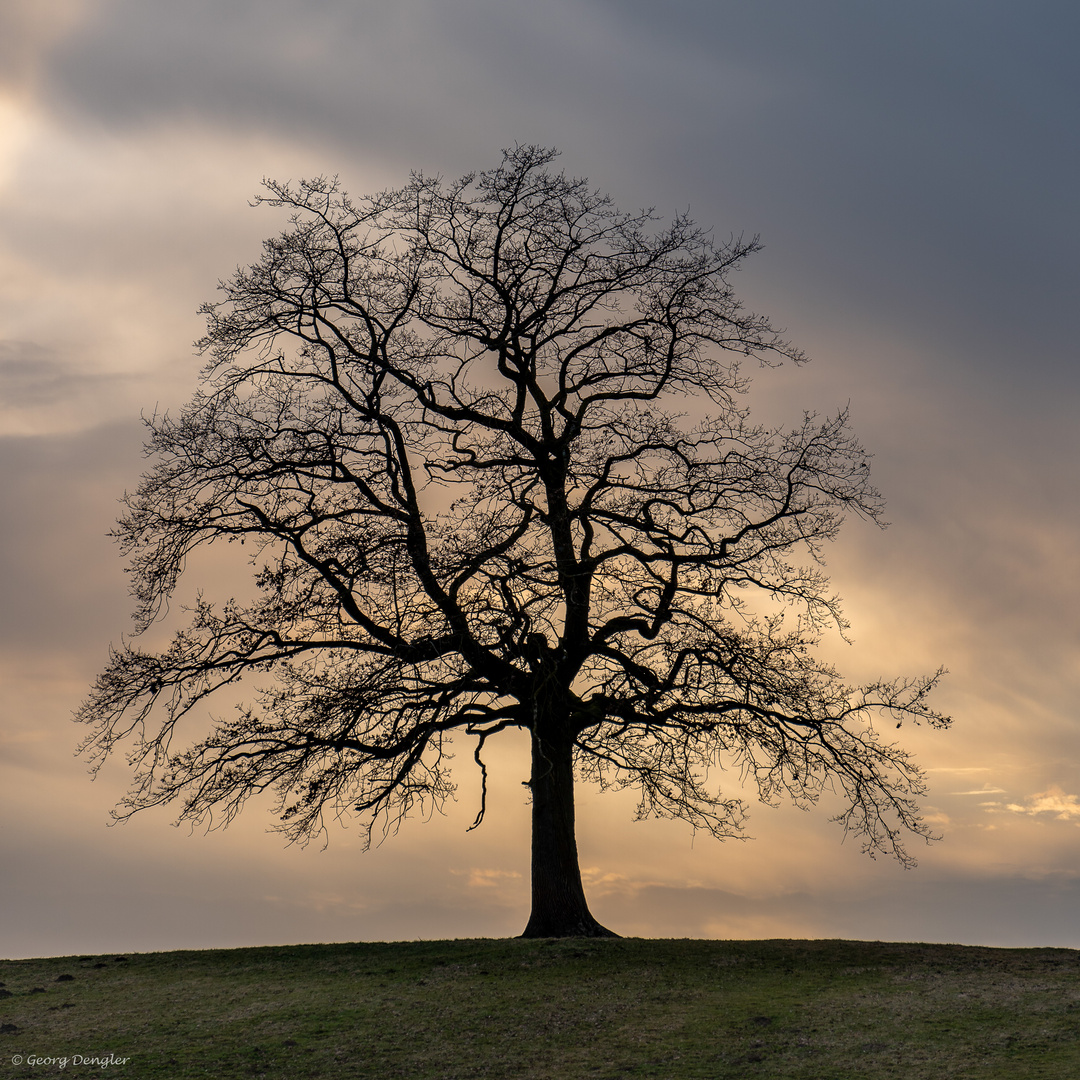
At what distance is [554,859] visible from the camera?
1797 centimetres

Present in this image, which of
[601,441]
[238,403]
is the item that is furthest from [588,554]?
[238,403]

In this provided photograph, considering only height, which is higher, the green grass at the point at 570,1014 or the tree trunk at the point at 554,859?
the tree trunk at the point at 554,859

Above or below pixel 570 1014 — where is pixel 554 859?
above

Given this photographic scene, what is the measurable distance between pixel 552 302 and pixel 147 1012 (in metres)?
12.8

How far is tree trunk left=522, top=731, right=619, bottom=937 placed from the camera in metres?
17.9

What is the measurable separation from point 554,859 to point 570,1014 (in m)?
4.95

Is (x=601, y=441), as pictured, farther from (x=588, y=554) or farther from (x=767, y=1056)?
(x=767, y=1056)

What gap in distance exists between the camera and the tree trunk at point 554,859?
17.9 meters

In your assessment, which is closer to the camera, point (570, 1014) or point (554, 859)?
point (570, 1014)

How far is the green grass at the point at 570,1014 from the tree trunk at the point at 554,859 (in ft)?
3.13

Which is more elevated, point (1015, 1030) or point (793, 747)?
point (793, 747)

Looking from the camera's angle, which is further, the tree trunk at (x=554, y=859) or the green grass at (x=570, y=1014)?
the tree trunk at (x=554, y=859)

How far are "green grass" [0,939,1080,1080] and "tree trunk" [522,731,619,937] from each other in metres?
0.95

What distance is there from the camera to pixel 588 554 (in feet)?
61.6
